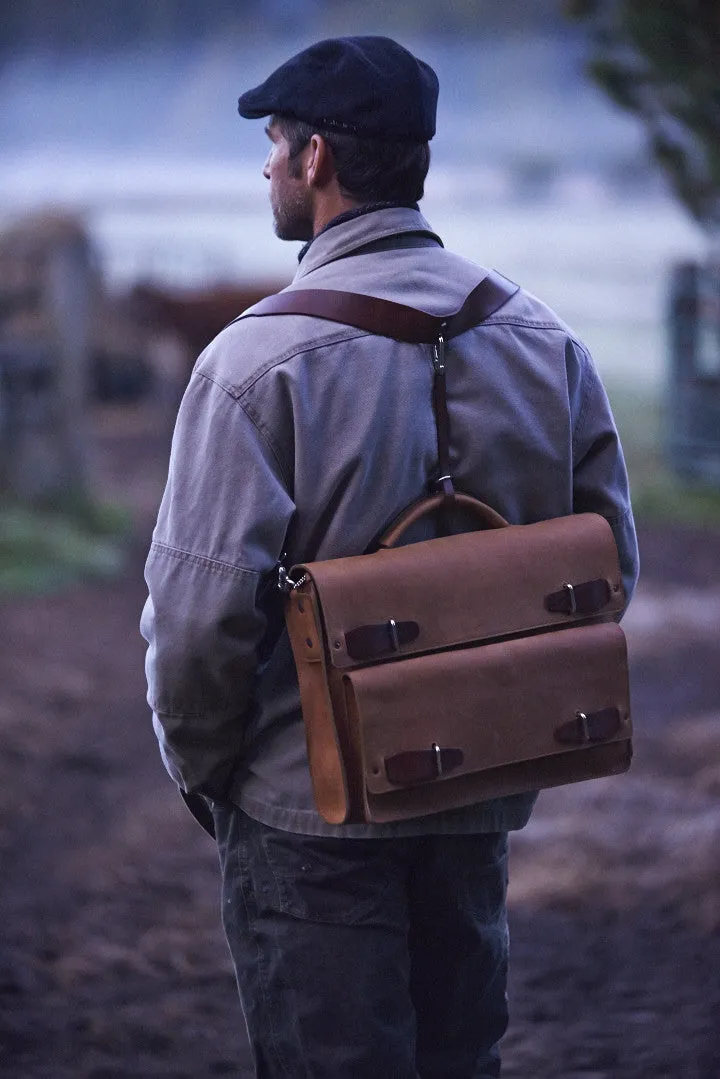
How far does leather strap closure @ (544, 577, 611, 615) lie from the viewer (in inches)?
65.8

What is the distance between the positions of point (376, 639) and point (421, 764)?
0.50ft

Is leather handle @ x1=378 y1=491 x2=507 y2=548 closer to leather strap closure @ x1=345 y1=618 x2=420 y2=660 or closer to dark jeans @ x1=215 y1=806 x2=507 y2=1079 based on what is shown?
leather strap closure @ x1=345 y1=618 x2=420 y2=660

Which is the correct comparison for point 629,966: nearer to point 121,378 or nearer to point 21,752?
point 21,752

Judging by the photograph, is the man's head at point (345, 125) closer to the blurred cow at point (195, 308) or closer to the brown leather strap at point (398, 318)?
the brown leather strap at point (398, 318)

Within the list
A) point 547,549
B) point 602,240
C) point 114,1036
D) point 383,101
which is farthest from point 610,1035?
point 602,240

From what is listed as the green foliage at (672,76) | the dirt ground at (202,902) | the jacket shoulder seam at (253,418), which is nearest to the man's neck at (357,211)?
the jacket shoulder seam at (253,418)

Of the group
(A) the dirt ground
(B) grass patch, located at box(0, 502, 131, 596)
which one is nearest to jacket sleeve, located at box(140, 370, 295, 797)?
(A) the dirt ground

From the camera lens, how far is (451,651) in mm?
1594

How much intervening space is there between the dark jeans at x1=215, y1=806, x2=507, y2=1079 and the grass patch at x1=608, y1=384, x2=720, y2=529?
6218 mm

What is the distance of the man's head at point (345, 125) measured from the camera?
1621 mm

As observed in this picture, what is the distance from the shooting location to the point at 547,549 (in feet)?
5.49

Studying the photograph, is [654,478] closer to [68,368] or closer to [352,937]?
[68,368]

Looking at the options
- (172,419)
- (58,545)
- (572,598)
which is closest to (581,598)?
(572,598)

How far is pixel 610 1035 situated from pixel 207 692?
1550mm
